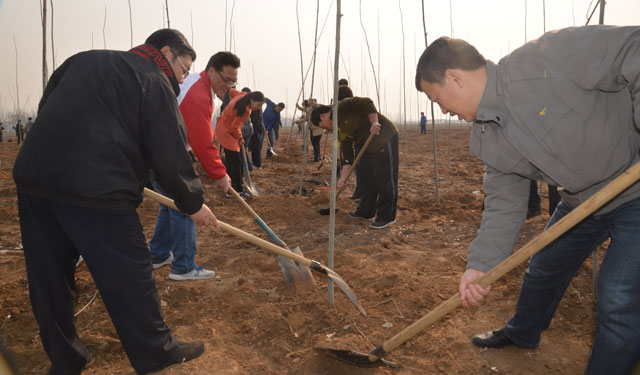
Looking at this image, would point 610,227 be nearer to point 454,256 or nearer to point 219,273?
point 454,256

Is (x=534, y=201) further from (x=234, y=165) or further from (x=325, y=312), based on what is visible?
(x=234, y=165)

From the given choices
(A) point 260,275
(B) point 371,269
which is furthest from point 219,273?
(B) point 371,269

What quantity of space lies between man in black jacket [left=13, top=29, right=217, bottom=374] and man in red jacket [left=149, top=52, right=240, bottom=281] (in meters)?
1.04

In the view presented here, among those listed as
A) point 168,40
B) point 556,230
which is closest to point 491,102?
point 556,230

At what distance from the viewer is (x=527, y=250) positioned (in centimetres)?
147

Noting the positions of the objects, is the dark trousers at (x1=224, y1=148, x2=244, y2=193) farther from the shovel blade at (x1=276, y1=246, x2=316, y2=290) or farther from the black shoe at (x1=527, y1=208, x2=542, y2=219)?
the black shoe at (x1=527, y1=208, x2=542, y2=219)

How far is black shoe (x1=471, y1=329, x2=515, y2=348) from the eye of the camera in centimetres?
212

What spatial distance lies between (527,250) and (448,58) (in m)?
0.78

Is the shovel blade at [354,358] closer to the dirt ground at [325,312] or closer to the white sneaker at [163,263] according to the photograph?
the dirt ground at [325,312]

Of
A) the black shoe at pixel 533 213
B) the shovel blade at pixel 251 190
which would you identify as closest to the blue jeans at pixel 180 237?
the shovel blade at pixel 251 190

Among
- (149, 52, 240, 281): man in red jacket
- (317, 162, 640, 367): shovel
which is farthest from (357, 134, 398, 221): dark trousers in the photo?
(317, 162, 640, 367): shovel

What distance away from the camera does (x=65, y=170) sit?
59.8 inches

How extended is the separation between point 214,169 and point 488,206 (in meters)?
1.99

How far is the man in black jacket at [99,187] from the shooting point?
1535 mm
